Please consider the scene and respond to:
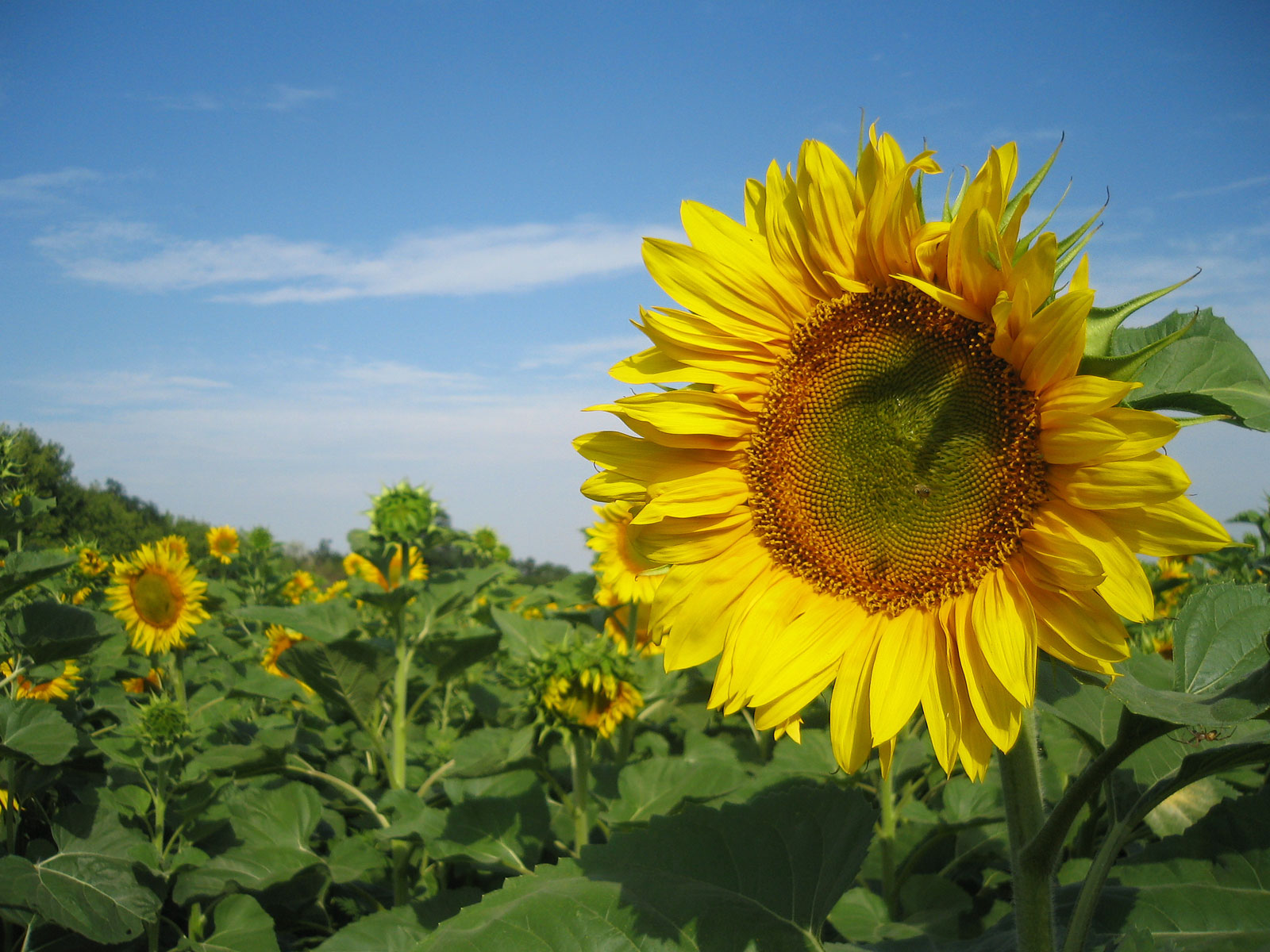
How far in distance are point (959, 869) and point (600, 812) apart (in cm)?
132

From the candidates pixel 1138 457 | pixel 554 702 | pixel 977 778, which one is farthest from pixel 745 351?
pixel 554 702

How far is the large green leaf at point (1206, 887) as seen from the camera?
1.52 m

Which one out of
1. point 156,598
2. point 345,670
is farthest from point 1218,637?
point 156,598

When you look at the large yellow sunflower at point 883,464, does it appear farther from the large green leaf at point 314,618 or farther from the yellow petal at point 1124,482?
the large green leaf at point 314,618

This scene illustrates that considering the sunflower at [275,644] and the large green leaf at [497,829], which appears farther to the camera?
the sunflower at [275,644]

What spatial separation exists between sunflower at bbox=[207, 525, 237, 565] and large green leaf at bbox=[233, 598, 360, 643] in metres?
4.92

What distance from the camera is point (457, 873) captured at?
12.1 ft

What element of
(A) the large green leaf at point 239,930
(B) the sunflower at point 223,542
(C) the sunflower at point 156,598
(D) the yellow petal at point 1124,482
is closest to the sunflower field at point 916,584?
(D) the yellow petal at point 1124,482

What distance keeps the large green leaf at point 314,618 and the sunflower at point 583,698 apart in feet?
3.31

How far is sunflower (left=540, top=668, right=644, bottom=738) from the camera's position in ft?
9.90

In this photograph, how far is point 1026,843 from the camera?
4.54 ft

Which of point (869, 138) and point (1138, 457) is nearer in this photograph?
point (1138, 457)

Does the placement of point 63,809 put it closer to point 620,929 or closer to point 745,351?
point 620,929

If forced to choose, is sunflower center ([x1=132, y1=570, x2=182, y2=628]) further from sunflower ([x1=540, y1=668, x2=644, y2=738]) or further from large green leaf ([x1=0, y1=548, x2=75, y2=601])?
sunflower ([x1=540, y1=668, x2=644, y2=738])
